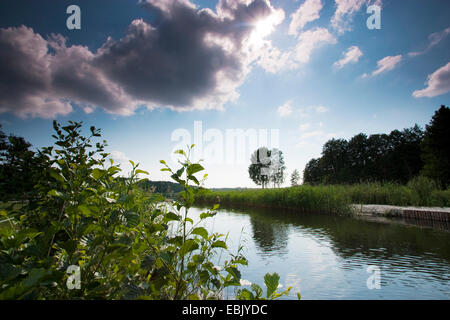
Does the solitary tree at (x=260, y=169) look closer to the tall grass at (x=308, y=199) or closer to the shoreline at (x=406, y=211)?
the tall grass at (x=308, y=199)


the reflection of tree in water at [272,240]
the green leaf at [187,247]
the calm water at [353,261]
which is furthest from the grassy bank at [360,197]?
the green leaf at [187,247]

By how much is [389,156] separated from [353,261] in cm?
4455

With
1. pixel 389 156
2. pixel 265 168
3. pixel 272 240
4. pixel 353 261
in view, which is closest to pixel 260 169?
pixel 265 168

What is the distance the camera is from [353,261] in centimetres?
416

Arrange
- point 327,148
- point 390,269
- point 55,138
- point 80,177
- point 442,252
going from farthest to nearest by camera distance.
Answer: point 327,148 → point 442,252 → point 390,269 → point 55,138 → point 80,177

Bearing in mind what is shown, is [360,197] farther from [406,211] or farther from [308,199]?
[406,211]

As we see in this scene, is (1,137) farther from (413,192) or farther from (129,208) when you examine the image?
(413,192)

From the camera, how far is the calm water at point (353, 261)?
9.89 ft

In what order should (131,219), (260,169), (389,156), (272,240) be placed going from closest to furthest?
(131,219) < (272,240) < (389,156) < (260,169)

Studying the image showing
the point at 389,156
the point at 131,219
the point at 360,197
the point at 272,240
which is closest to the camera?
the point at 131,219

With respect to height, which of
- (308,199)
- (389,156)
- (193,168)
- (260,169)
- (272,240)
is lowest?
(272,240)

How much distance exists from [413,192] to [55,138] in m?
14.6

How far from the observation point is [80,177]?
3.23 feet
